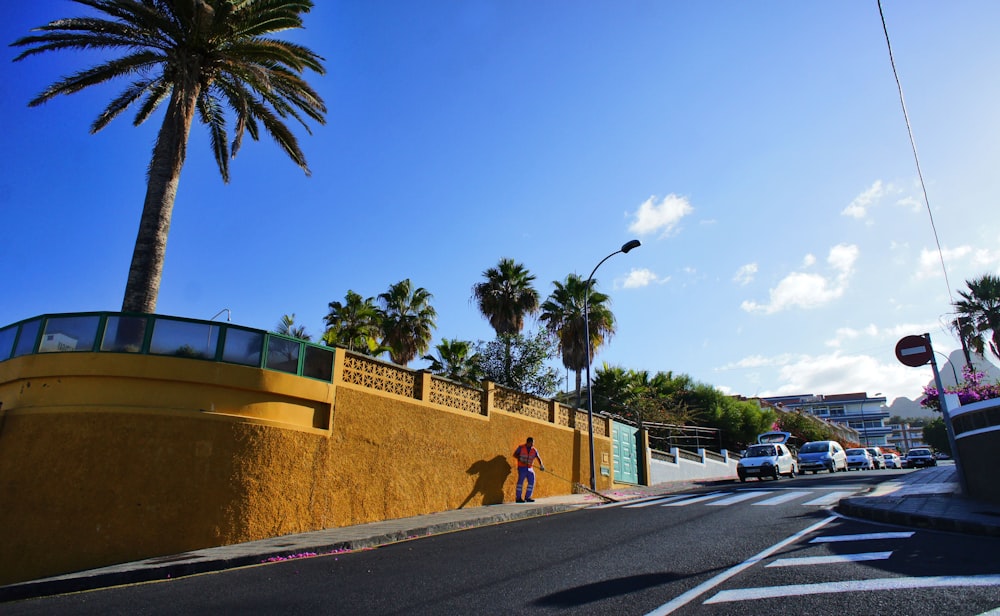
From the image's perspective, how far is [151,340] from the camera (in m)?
9.71

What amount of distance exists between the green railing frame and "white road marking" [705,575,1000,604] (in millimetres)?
8516

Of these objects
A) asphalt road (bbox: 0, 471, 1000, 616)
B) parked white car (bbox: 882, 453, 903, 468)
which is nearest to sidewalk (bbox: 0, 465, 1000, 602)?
asphalt road (bbox: 0, 471, 1000, 616)

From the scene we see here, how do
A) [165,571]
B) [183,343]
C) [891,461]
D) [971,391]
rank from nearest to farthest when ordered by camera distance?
[165,571], [183,343], [971,391], [891,461]

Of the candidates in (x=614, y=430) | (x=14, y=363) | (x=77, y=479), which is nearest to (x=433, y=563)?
(x=77, y=479)

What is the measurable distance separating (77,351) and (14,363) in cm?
137

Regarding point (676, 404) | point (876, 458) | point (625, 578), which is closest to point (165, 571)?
point (625, 578)

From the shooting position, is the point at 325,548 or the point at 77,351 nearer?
the point at 325,548

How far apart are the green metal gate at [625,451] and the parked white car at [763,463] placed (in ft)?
13.3

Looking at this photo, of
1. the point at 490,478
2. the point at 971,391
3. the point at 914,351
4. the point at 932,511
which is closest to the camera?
the point at 932,511

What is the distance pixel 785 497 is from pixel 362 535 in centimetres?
988

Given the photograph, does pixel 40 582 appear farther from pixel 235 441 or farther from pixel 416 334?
pixel 416 334

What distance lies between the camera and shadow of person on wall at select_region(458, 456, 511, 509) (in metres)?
14.7

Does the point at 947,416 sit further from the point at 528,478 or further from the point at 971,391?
the point at 528,478

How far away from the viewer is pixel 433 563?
6750mm
